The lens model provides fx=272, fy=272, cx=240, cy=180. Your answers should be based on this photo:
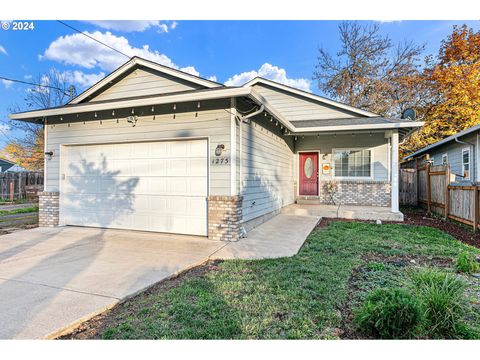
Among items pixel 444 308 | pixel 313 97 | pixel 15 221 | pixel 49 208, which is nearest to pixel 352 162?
pixel 313 97

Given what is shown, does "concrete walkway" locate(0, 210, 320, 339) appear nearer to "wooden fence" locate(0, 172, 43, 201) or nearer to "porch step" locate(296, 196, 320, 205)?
"porch step" locate(296, 196, 320, 205)

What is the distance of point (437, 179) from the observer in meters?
9.70

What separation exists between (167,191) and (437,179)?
9.35 meters

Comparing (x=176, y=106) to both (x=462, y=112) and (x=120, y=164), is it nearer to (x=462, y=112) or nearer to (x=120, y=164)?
(x=120, y=164)

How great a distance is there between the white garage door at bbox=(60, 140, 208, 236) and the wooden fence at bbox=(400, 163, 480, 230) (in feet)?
22.3

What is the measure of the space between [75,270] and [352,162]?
9.94 metres

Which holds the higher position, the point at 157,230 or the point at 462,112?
the point at 462,112

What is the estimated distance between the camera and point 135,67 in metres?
7.45

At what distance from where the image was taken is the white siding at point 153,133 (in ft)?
19.4

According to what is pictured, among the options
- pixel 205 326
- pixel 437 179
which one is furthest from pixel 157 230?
pixel 437 179

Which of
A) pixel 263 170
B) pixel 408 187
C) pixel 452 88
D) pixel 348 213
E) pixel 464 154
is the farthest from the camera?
pixel 452 88

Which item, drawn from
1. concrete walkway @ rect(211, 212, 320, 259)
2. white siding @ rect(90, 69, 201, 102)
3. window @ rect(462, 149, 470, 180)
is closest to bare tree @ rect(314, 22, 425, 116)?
window @ rect(462, 149, 470, 180)

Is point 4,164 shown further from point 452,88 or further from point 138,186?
point 452,88
